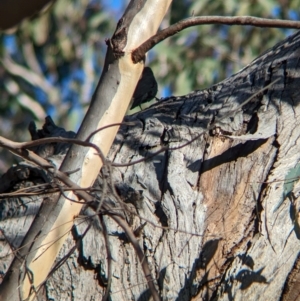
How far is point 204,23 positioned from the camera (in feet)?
7.20

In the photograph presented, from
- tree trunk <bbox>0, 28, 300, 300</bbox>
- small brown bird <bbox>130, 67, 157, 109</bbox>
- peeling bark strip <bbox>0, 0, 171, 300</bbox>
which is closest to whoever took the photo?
peeling bark strip <bbox>0, 0, 171, 300</bbox>

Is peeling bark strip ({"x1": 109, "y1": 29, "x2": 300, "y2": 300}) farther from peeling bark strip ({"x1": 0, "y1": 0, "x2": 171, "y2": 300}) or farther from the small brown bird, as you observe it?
the small brown bird

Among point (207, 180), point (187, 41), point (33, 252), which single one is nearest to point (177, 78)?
point (187, 41)

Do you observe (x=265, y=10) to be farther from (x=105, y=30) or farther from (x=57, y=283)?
(x=57, y=283)

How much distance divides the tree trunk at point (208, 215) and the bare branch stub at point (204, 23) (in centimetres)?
41

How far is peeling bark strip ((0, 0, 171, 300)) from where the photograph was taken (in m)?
2.10

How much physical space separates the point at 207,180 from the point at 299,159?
1.20 ft

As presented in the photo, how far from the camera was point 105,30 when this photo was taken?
8.58 meters

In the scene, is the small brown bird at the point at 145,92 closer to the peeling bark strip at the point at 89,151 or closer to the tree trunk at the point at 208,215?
the tree trunk at the point at 208,215

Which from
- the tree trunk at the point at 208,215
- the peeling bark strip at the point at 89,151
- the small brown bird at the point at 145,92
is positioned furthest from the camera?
the small brown bird at the point at 145,92

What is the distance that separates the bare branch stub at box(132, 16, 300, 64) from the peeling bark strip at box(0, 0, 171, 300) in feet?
0.15

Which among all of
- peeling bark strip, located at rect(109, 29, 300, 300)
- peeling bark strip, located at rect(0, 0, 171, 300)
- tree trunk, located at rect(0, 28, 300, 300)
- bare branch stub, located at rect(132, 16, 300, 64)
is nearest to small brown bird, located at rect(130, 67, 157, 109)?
peeling bark strip, located at rect(109, 29, 300, 300)

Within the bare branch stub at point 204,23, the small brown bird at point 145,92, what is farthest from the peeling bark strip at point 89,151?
the small brown bird at point 145,92

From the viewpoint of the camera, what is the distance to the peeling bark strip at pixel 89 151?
210cm
